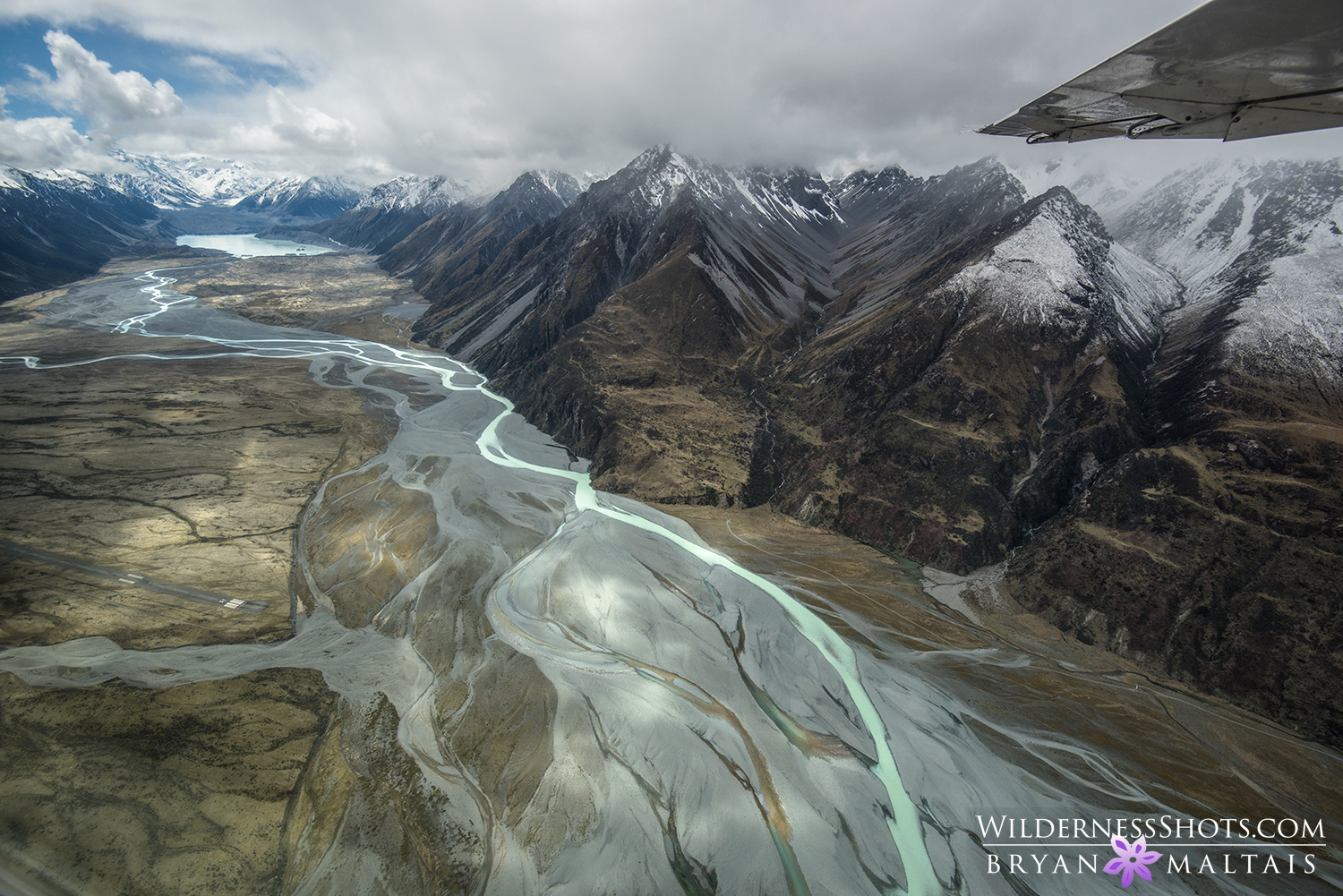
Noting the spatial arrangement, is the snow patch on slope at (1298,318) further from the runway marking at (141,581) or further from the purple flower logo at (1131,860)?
the runway marking at (141,581)

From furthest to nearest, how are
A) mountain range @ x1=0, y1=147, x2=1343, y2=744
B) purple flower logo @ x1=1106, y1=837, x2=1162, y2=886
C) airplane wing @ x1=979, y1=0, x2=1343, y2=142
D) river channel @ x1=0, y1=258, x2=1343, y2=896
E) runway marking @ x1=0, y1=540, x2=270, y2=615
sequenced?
mountain range @ x1=0, y1=147, x2=1343, y2=744 → runway marking @ x1=0, y1=540, x2=270, y2=615 → purple flower logo @ x1=1106, y1=837, x2=1162, y2=886 → river channel @ x1=0, y1=258, x2=1343, y2=896 → airplane wing @ x1=979, y1=0, x2=1343, y2=142

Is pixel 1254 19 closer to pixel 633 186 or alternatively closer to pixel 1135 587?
pixel 1135 587

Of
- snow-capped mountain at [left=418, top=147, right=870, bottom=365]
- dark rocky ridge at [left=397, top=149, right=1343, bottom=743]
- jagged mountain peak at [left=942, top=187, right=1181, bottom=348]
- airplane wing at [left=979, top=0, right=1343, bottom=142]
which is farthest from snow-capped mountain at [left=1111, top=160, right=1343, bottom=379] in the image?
snow-capped mountain at [left=418, top=147, right=870, bottom=365]

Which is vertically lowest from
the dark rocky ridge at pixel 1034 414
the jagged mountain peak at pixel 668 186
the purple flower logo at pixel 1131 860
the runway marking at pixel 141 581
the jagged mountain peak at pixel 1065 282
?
the purple flower logo at pixel 1131 860

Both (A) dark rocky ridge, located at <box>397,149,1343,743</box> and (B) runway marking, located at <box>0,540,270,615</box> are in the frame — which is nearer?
(B) runway marking, located at <box>0,540,270,615</box>

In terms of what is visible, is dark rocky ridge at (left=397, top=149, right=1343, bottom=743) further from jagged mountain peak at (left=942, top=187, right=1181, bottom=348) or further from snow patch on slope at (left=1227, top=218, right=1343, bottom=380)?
snow patch on slope at (left=1227, top=218, right=1343, bottom=380)

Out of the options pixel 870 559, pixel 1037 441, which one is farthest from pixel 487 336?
pixel 1037 441

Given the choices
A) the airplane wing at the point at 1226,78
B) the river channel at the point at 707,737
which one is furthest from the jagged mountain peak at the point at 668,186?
the airplane wing at the point at 1226,78
